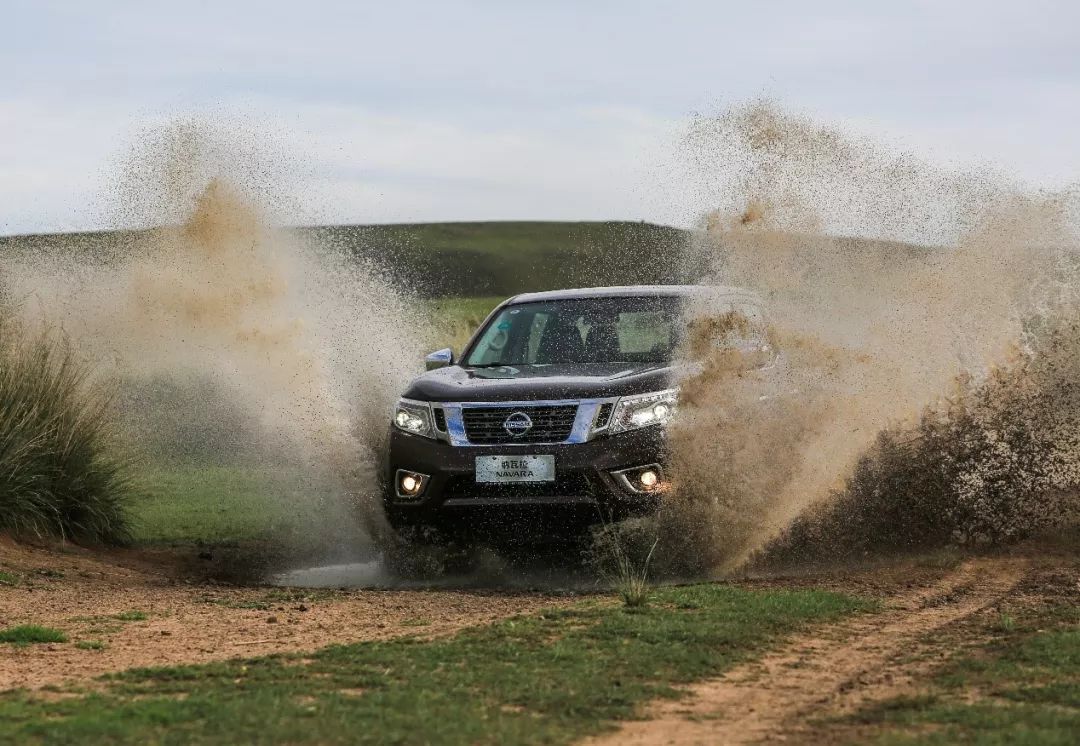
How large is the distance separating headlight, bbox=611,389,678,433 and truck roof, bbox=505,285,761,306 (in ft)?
5.18

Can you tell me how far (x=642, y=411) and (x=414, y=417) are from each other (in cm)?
167

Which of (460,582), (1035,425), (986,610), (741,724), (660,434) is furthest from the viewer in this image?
(1035,425)

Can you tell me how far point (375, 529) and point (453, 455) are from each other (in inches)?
105

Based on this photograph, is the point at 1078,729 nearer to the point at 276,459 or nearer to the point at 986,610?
the point at 986,610

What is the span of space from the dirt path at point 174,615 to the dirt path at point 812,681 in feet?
6.64

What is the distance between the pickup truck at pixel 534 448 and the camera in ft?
35.0

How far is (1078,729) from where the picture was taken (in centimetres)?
608

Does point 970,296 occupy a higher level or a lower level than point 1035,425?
higher

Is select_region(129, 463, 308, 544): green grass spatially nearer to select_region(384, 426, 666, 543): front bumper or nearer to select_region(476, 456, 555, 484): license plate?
select_region(384, 426, 666, 543): front bumper

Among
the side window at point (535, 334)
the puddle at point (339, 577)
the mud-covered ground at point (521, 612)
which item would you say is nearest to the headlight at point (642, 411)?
the mud-covered ground at point (521, 612)

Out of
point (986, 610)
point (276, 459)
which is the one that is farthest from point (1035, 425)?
point (276, 459)

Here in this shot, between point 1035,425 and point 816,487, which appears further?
point 1035,425

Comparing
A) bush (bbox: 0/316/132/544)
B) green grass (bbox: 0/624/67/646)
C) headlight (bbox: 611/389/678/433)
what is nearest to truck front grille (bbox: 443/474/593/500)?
headlight (bbox: 611/389/678/433)

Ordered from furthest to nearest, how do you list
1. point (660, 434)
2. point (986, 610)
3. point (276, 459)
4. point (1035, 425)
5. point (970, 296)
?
point (276, 459), point (970, 296), point (1035, 425), point (660, 434), point (986, 610)
